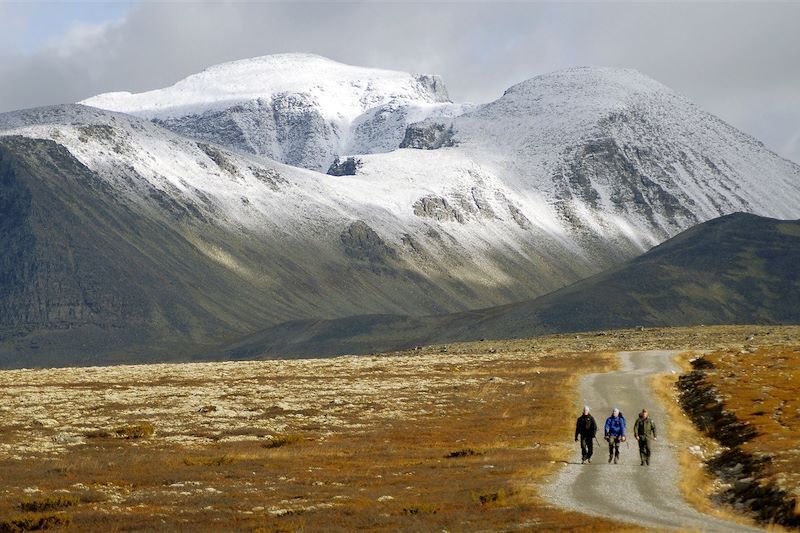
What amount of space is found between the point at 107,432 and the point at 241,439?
6.49 metres

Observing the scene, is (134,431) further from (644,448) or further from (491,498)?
(491,498)

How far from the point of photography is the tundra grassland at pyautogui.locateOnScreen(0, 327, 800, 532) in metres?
32.0

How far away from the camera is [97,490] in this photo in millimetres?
37062

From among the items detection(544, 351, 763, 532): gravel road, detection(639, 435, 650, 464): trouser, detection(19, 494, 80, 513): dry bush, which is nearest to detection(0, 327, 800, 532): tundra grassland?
detection(19, 494, 80, 513): dry bush

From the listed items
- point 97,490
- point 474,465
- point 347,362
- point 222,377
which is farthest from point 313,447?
point 347,362

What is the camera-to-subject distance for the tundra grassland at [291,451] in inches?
1261

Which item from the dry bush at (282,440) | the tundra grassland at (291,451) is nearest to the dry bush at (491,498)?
the tundra grassland at (291,451)

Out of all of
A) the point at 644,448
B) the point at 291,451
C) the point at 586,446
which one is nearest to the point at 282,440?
the point at 291,451

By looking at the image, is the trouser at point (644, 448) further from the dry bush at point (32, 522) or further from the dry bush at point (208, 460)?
the dry bush at point (32, 522)

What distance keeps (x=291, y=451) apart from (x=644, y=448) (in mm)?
14429

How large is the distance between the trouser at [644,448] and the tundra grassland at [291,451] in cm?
314

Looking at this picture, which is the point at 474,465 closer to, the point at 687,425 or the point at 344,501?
the point at 344,501

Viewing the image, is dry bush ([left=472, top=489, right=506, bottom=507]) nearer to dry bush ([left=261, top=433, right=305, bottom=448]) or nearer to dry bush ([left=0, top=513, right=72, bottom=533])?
dry bush ([left=0, top=513, right=72, bottom=533])

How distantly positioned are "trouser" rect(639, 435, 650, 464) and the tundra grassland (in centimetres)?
314
